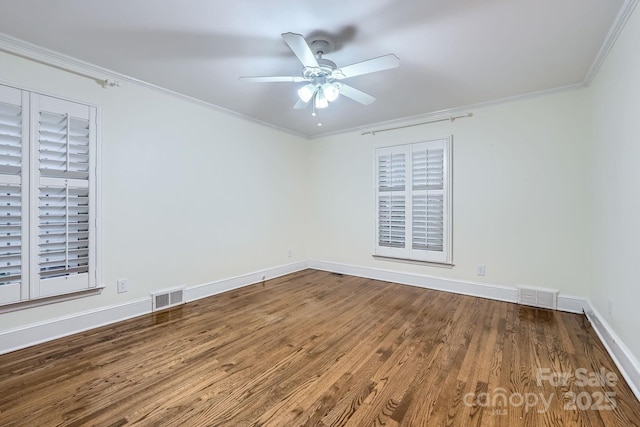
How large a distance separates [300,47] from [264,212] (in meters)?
2.92

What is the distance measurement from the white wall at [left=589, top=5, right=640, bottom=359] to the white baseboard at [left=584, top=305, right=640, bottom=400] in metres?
0.05

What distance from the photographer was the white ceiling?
190 cm

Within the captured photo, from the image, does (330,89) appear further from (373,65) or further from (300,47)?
(300,47)

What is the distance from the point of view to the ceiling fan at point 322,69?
2.00 metres

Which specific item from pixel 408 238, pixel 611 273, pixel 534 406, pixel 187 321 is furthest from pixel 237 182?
pixel 611 273

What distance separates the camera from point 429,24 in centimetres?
206

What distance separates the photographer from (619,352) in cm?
206

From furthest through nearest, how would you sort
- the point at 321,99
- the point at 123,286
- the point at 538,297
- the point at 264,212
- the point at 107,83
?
the point at 264,212 < the point at 538,297 < the point at 123,286 < the point at 107,83 < the point at 321,99

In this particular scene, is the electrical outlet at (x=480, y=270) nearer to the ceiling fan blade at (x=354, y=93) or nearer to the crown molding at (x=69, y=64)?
the ceiling fan blade at (x=354, y=93)

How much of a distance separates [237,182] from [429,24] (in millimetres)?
3032

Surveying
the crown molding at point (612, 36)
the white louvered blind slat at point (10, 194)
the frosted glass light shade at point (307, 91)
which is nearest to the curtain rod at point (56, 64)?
the white louvered blind slat at point (10, 194)

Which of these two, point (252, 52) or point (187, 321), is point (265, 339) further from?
point (252, 52)

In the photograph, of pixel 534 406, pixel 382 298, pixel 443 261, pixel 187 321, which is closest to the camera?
pixel 534 406

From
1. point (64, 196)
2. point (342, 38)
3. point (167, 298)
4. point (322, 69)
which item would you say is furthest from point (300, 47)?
point (167, 298)
